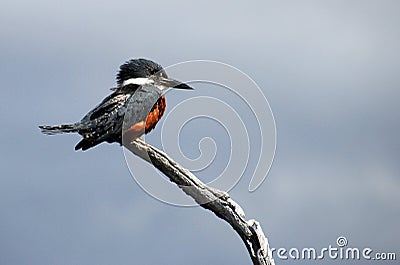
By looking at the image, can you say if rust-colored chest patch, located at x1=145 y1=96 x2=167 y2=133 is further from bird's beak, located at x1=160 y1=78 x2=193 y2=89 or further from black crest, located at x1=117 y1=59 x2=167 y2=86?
black crest, located at x1=117 y1=59 x2=167 y2=86

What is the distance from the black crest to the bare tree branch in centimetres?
282

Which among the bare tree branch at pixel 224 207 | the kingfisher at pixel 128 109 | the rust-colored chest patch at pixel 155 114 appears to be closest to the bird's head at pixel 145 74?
the kingfisher at pixel 128 109

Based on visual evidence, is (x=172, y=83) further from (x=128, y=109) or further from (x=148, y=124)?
(x=128, y=109)

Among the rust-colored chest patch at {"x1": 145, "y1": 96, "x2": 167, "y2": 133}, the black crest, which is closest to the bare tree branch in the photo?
the rust-colored chest patch at {"x1": 145, "y1": 96, "x2": 167, "y2": 133}

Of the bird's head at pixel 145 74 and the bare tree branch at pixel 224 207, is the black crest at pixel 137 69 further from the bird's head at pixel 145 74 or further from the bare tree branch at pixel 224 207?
the bare tree branch at pixel 224 207

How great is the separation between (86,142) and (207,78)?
6.22 feet

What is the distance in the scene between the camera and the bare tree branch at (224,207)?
24.1ft

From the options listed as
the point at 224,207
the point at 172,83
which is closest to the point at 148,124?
the point at 172,83

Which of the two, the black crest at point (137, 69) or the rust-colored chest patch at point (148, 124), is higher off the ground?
the black crest at point (137, 69)

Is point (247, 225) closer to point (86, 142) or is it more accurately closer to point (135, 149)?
point (135, 149)

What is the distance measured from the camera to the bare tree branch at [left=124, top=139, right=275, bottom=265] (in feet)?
24.1

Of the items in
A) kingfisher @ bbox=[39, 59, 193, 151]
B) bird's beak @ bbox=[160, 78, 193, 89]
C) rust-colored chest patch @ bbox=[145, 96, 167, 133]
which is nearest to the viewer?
kingfisher @ bbox=[39, 59, 193, 151]

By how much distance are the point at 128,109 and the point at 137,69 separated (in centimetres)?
106

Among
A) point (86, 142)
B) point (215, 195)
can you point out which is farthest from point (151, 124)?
point (215, 195)
